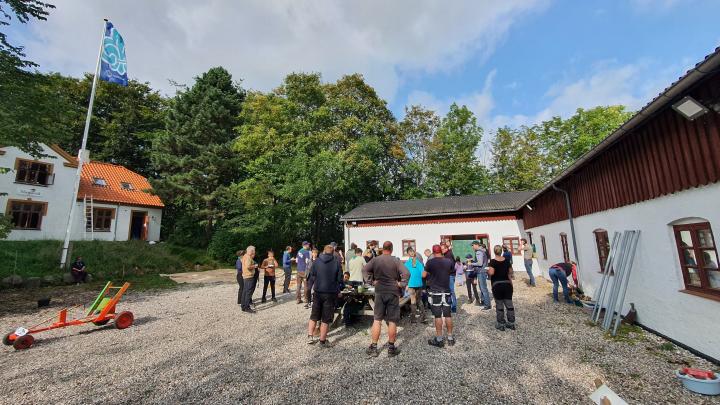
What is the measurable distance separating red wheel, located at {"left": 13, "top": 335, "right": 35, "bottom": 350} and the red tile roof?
17443 mm

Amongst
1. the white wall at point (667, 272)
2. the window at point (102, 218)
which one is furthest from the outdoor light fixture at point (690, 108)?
the window at point (102, 218)

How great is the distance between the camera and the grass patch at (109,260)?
43.4ft

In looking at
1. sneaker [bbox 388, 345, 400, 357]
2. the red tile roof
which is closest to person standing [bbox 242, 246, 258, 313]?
sneaker [bbox 388, 345, 400, 357]

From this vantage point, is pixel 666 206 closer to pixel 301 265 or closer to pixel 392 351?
pixel 392 351

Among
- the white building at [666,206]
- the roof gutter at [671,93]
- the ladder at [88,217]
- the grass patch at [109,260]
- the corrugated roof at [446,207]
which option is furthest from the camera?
the ladder at [88,217]

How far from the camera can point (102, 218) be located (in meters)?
19.6

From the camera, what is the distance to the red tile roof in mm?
19753

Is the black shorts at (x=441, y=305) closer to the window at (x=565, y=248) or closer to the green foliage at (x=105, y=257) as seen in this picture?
the window at (x=565, y=248)

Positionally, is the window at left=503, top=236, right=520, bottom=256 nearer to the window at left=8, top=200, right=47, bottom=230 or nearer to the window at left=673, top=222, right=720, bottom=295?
the window at left=673, top=222, right=720, bottom=295

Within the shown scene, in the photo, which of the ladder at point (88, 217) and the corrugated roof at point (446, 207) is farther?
the ladder at point (88, 217)

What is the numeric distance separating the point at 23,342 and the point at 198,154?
18.8 metres

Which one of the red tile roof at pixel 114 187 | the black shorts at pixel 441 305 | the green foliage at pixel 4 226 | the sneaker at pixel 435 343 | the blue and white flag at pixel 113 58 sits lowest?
the sneaker at pixel 435 343

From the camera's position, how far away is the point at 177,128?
875 inches

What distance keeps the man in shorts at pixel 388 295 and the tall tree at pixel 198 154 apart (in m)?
19.1
